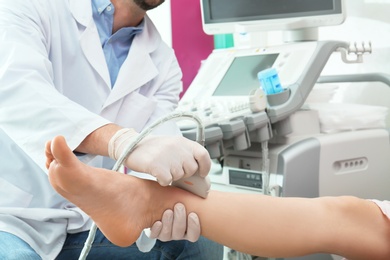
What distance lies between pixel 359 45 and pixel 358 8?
0.53 m

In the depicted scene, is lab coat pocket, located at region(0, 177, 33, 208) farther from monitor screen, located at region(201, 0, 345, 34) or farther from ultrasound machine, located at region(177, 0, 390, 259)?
monitor screen, located at region(201, 0, 345, 34)

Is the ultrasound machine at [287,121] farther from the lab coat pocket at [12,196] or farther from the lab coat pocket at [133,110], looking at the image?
the lab coat pocket at [12,196]

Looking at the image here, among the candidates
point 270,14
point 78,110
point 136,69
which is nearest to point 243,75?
point 270,14

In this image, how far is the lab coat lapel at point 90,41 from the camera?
156 cm

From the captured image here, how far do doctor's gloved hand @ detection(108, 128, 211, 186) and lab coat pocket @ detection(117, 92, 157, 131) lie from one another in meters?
0.53

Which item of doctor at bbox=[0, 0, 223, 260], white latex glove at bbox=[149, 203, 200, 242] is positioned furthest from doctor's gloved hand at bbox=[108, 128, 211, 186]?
white latex glove at bbox=[149, 203, 200, 242]

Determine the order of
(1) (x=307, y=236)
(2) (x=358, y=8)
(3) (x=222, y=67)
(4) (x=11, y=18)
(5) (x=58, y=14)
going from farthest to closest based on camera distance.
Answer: (2) (x=358, y=8) → (3) (x=222, y=67) → (5) (x=58, y=14) → (4) (x=11, y=18) → (1) (x=307, y=236)

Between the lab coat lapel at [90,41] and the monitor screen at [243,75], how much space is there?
1.79ft

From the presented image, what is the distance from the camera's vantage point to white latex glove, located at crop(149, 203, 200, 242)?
1154 mm

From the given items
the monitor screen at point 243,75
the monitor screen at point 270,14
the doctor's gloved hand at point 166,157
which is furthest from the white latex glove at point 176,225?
the monitor screen at point 270,14

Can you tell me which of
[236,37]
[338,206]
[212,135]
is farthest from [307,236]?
[236,37]

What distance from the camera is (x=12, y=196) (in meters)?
1.35

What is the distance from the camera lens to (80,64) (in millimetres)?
1564

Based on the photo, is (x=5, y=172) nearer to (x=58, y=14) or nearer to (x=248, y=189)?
(x=58, y=14)
